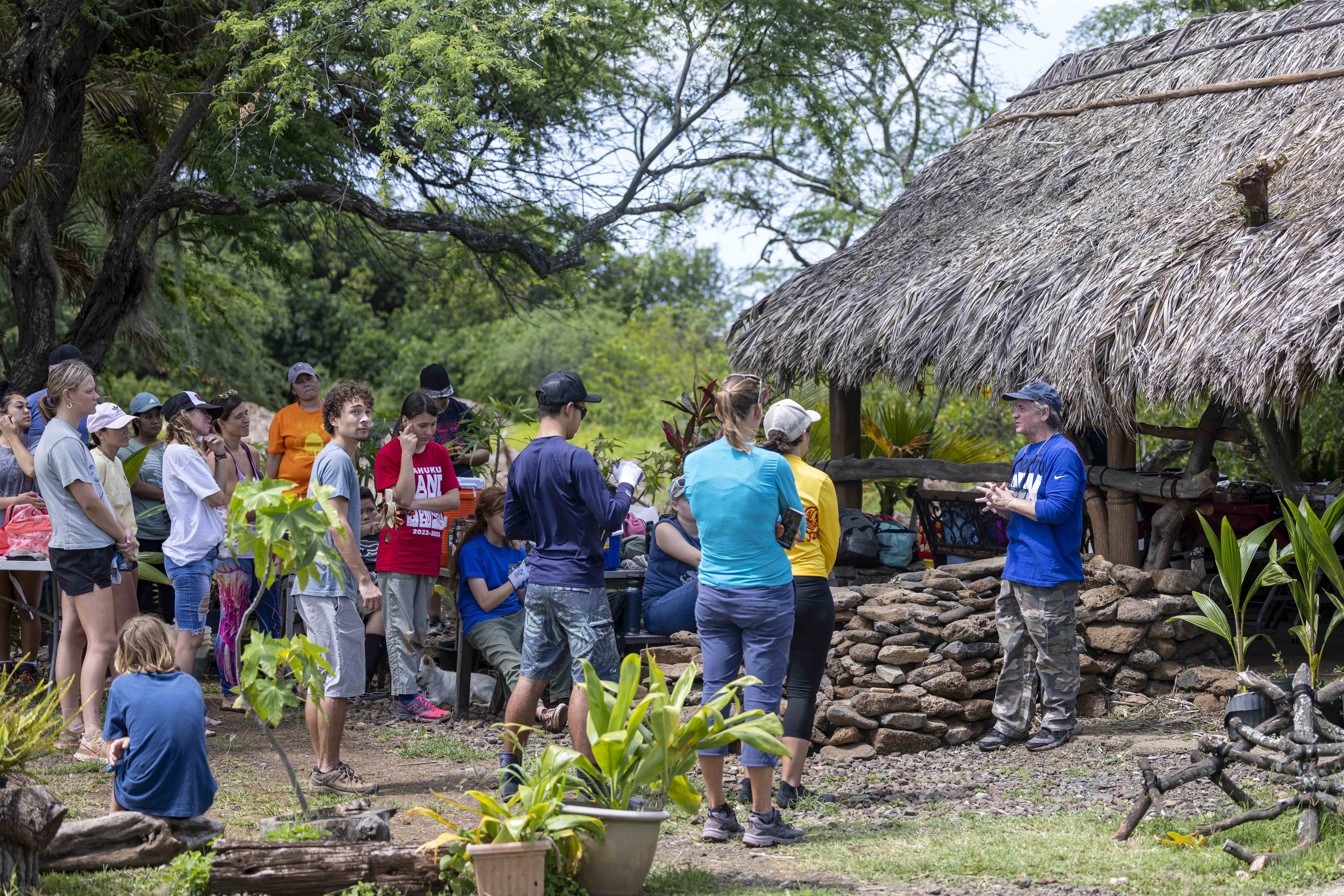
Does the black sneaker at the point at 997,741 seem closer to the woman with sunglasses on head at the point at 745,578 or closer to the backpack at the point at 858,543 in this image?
the woman with sunglasses on head at the point at 745,578

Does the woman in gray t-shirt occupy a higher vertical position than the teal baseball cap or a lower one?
lower

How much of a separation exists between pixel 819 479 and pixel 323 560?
7.04 ft

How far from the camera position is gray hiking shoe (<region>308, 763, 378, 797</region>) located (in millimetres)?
5152

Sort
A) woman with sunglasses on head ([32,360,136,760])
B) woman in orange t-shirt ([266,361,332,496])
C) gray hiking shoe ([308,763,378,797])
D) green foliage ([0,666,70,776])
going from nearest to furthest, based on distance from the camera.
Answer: green foliage ([0,666,70,776])
gray hiking shoe ([308,763,378,797])
woman with sunglasses on head ([32,360,136,760])
woman in orange t-shirt ([266,361,332,496])

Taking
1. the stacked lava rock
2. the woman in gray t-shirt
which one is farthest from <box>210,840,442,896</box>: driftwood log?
the woman in gray t-shirt

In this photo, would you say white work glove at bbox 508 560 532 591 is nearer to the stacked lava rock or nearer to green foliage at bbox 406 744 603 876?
the stacked lava rock

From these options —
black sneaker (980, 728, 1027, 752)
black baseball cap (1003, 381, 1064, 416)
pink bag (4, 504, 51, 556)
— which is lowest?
black sneaker (980, 728, 1027, 752)

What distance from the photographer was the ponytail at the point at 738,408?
4621 millimetres

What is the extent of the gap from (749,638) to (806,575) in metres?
0.49

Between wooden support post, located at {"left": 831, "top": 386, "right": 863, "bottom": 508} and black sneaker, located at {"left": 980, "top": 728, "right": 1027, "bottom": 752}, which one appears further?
wooden support post, located at {"left": 831, "top": 386, "right": 863, "bottom": 508}

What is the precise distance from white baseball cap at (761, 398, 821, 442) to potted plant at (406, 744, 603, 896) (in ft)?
5.56

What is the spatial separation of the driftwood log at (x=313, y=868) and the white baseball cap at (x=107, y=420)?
2.97 meters

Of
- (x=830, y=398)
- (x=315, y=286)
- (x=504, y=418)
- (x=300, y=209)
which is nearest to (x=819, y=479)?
(x=504, y=418)

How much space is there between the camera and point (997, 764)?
19.6 feet
